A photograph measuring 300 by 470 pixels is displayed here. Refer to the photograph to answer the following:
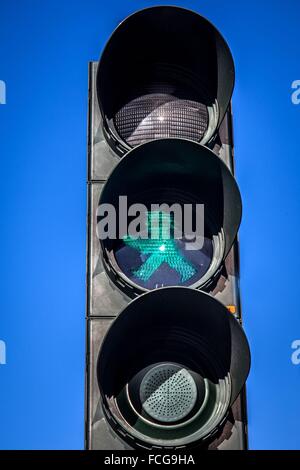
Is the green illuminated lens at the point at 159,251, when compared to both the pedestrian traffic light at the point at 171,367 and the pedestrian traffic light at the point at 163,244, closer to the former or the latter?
the pedestrian traffic light at the point at 163,244

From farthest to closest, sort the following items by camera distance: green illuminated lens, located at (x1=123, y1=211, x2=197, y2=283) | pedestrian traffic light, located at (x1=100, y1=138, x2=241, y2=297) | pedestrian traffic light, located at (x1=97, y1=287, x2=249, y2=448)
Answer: green illuminated lens, located at (x1=123, y1=211, x2=197, y2=283) < pedestrian traffic light, located at (x1=100, y1=138, x2=241, y2=297) < pedestrian traffic light, located at (x1=97, y1=287, x2=249, y2=448)

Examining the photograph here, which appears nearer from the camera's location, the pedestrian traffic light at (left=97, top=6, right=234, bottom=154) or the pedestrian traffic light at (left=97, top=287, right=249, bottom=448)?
the pedestrian traffic light at (left=97, top=287, right=249, bottom=448)

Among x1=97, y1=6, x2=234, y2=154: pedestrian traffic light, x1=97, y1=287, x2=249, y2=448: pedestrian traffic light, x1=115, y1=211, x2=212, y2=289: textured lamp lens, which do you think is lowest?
x1=97, y1=287, x2=249, y2=448: pedestrian traffic light

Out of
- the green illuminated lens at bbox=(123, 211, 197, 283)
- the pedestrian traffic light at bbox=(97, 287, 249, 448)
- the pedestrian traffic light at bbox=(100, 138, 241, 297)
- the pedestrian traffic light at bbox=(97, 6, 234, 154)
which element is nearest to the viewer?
the pedestrian traffic light at bbox=(97, 287, 249, 448)

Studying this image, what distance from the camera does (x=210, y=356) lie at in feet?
12.1

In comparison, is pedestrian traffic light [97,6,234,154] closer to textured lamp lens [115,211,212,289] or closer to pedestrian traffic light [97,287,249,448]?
textured lamp lens [115,211,212,289]

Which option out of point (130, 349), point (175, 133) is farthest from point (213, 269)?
point (175, 133)

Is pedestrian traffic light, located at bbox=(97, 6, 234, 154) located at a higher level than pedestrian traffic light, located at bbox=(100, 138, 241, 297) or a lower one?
higher

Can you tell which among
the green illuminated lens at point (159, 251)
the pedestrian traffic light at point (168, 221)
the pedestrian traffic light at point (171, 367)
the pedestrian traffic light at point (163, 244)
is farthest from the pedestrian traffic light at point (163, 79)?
the pedestrian traffic light at point (171, 367)

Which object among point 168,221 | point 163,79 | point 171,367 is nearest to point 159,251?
point 168,221

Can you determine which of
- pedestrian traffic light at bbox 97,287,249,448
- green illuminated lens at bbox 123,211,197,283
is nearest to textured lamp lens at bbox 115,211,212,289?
green illuminated lens at bbox 123,211,197,283

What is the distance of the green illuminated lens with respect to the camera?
3818 millimetres

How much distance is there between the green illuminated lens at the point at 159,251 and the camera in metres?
3.82
